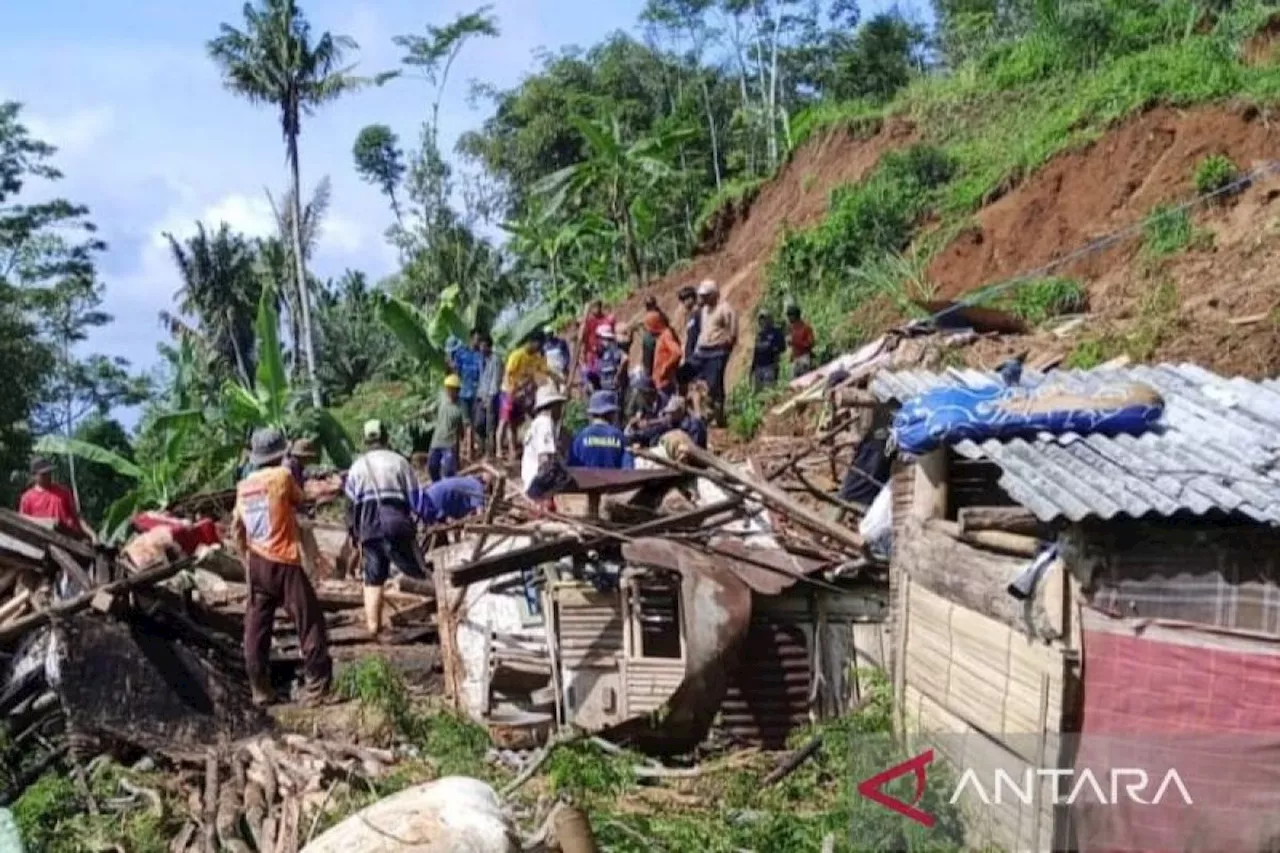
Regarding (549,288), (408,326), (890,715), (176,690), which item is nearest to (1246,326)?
(890,715)

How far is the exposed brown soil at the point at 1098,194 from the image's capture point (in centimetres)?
1697

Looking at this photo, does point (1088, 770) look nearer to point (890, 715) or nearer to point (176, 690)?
point (890, 715)

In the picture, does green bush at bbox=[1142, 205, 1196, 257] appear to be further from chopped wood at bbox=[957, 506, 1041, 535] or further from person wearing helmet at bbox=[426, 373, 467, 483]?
chopped wood at bbox=[957, 506, 1041, 535]

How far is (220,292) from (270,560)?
26.1m

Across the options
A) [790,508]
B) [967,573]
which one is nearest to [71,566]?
[790,508]

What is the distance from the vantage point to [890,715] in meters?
8.41

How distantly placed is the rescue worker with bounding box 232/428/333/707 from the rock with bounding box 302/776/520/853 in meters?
3.46

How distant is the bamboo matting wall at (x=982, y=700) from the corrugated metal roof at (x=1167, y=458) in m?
0.74

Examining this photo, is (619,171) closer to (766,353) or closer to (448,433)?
(766,353)

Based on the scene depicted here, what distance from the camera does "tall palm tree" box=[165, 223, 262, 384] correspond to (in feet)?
111

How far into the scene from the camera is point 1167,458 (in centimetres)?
620

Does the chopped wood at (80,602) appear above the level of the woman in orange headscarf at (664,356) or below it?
below

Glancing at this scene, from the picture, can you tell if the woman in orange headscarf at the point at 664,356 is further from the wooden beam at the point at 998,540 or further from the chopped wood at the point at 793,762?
the wooden beam at the point at 998,540

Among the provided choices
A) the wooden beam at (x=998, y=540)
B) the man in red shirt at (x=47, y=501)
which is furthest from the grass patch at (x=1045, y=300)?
the man in red shirt at (x=47, y=501)
